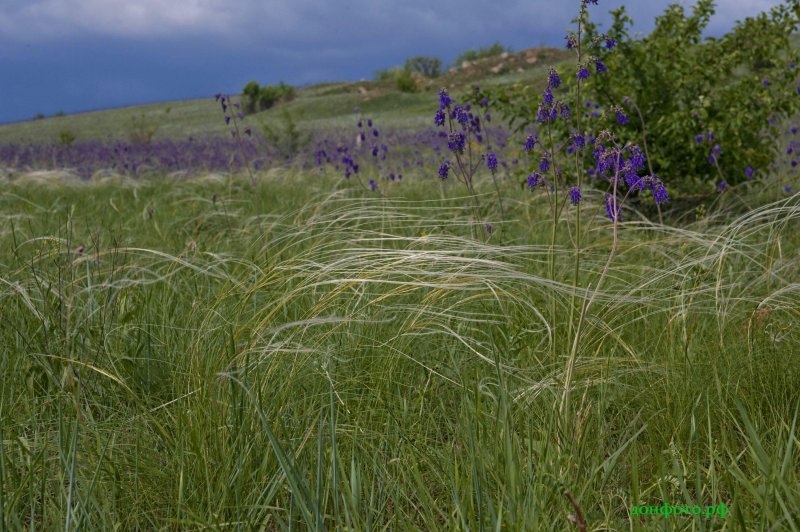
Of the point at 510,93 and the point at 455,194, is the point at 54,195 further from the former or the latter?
the point at 510,93

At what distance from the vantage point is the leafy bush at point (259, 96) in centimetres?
3806

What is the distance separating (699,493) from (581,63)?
1300 mm

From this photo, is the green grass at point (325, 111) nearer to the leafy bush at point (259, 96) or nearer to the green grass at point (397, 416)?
the leafy bush at point (259, 96)

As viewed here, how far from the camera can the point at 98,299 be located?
295 cm

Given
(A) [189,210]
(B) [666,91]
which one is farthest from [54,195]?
(B) [666,91]

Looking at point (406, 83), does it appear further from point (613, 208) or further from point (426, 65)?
point (613, 208)

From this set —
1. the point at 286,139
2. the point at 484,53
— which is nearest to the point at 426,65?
the point at 484,53

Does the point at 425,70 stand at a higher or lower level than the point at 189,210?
higher

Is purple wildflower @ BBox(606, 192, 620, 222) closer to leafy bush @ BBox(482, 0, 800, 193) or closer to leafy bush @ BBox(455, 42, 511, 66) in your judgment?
leafy bush @ BBox(482, 0, 800, 193)

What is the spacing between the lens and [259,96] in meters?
38.6

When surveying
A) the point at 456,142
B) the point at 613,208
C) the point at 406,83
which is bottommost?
the point at 613,208

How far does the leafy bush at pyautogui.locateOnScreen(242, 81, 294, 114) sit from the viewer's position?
3806 centimetres

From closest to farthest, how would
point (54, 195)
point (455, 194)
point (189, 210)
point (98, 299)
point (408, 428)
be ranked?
point (408, 428)
point (98, 299)
point (189, 210)
point (455, 194)
point (54, 195)

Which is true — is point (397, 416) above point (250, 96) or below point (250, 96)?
below
